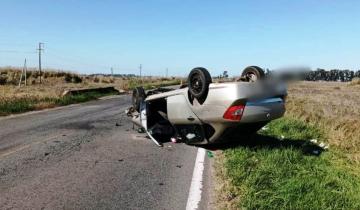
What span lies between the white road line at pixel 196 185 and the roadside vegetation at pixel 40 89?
1098cm

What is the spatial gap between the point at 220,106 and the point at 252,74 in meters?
1.25

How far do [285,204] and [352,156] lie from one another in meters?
3.84

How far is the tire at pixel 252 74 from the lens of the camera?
30.2 feet

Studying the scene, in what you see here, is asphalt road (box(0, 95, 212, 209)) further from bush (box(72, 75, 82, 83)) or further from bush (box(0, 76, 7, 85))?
bush (box(72, 75, 82, 83))

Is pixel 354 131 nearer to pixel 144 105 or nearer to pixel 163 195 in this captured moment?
pixel 144 105

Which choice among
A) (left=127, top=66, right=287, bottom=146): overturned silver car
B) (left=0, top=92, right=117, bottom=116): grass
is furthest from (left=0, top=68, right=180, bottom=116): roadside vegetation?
(left=127, top=66, right=287, bottom=146): overturned silver car

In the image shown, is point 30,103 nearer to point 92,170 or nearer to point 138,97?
point 138,97

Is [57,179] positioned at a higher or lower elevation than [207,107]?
lower

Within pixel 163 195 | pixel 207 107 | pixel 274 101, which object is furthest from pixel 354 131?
pixel 163 195

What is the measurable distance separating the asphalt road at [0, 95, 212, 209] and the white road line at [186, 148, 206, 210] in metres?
0.07

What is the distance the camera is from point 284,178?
6.99 metres

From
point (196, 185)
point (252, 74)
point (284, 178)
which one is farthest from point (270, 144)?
point (196, 185)

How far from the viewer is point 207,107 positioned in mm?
8977

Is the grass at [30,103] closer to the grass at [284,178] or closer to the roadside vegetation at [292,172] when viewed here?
the roadside vegetation at [292,172]
